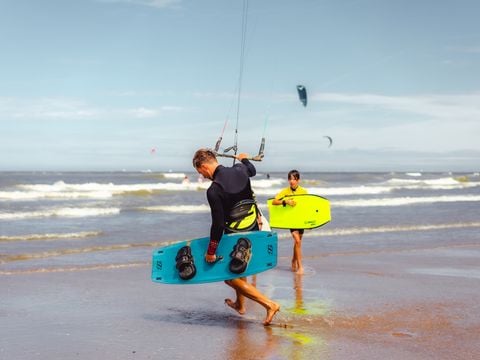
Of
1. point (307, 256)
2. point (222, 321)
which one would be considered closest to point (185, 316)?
point (222, 321)

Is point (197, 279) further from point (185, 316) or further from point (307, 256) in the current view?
point (307, 256)

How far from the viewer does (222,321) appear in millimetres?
5996

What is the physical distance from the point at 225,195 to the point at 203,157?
16.0 inches

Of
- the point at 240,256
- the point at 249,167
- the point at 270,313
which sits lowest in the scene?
the point at 270,313

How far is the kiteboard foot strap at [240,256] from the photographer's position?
219 inches

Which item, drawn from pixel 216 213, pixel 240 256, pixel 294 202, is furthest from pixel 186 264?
pixel 294 202

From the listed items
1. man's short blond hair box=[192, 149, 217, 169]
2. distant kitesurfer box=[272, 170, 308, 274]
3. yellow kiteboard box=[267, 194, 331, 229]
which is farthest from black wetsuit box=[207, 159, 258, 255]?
yellow kiteboard box=[267, 194, 331, 229]

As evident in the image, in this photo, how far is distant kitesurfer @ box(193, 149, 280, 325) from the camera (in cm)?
535

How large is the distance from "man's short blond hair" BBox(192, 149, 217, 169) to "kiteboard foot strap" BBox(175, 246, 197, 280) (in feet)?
2.96

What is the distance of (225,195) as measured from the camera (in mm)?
5387

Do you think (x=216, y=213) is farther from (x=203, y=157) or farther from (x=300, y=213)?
(x=300, y=213)

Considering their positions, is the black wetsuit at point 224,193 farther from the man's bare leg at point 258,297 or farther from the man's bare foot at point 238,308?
the man's bare foot at point 238,308

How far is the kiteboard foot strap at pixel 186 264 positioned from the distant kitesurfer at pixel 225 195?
255 mm

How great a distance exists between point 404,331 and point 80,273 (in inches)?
201
